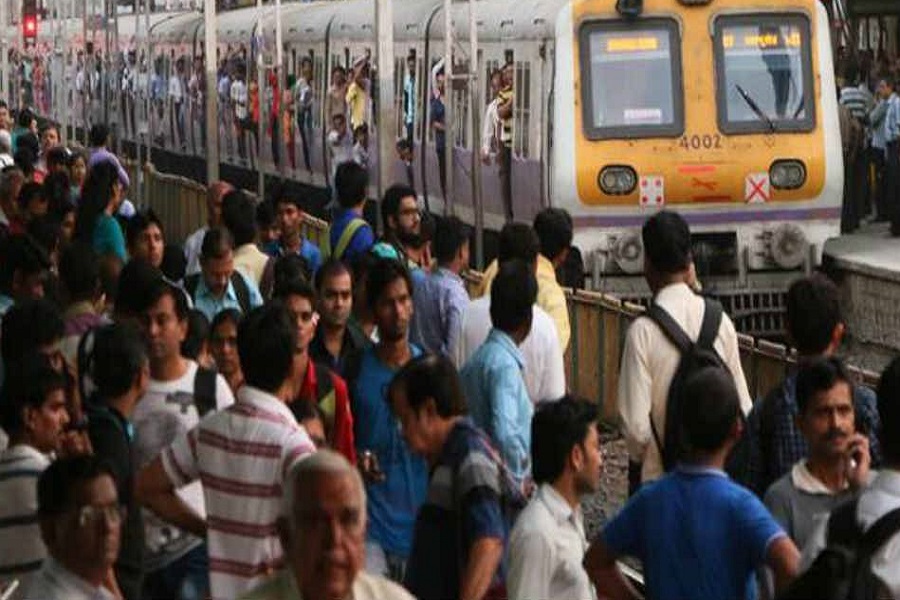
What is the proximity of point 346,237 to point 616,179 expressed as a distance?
9516 mm

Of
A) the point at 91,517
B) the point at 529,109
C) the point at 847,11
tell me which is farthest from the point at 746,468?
the point at 847,11

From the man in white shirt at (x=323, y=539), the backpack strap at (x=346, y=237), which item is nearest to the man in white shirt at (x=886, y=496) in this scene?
the man in white shirt at (x=323, y=539)

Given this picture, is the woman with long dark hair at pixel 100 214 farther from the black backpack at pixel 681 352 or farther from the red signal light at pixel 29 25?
the red signal light at pixel 29 25

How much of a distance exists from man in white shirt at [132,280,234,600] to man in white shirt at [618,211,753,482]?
48.7 inches

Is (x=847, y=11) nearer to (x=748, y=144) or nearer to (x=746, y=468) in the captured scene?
(x=748, y=144)

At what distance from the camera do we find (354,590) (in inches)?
204

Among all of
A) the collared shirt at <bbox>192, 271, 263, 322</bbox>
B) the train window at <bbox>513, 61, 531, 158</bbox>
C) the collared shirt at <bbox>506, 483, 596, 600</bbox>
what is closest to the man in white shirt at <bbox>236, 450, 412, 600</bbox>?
the collared shirt at <bbox>506, 483, 596, 600</bbox>

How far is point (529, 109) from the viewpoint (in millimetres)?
23656

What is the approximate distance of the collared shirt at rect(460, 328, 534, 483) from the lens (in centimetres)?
859

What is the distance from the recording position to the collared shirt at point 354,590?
5195mm

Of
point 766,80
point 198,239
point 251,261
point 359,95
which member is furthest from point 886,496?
point 359,95

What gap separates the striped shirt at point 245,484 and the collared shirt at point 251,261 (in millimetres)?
4861

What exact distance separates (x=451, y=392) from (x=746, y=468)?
3.55 ft

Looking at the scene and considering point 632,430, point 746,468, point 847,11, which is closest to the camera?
point 746,468
